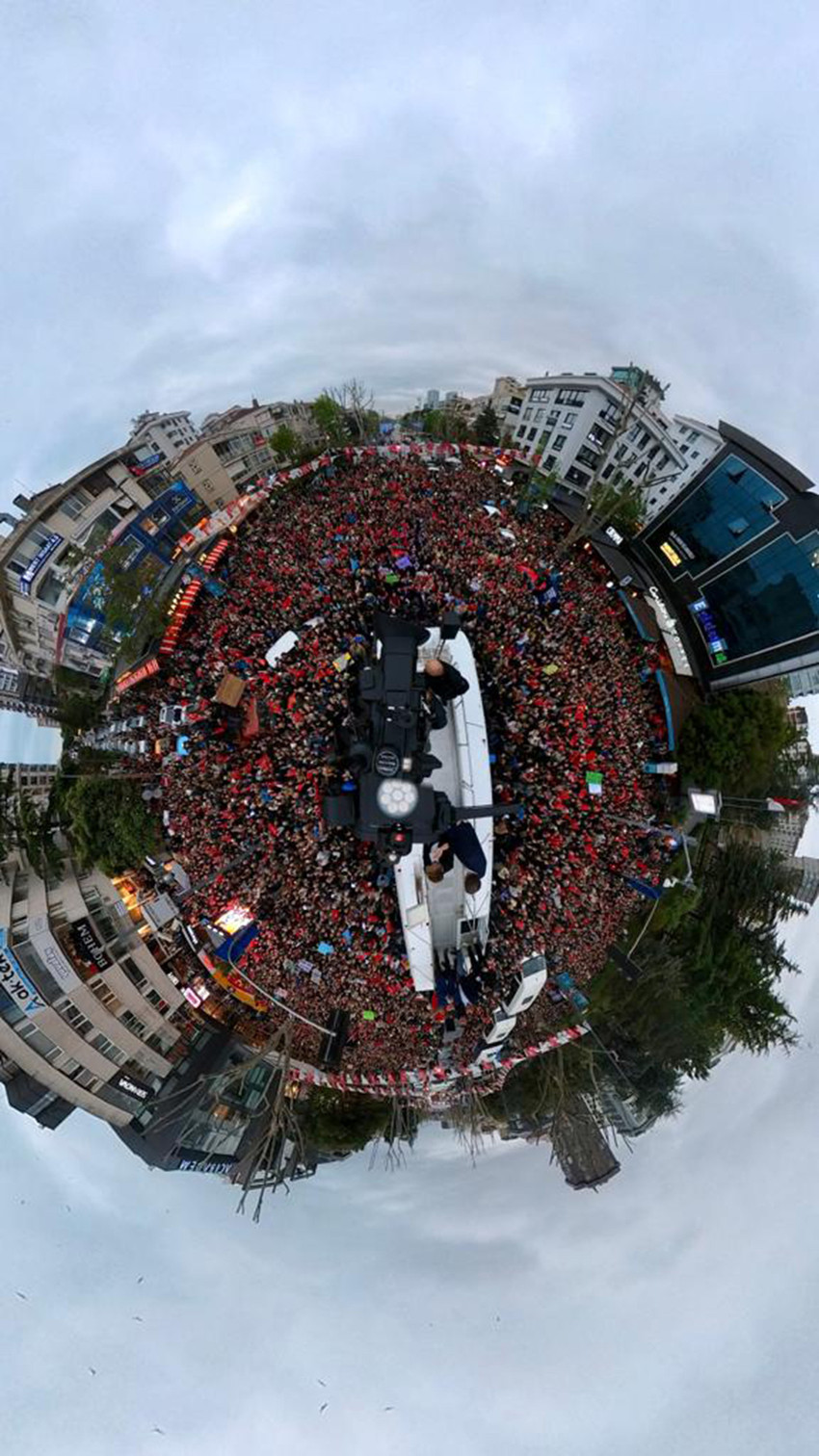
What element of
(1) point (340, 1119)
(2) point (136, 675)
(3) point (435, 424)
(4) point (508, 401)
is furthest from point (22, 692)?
(4) point (508, 401)

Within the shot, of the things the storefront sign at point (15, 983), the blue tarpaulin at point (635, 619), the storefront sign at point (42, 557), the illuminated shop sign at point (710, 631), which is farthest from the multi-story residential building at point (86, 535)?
the illuminated shop sign at point (710, 631)

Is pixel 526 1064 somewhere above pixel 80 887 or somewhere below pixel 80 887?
below

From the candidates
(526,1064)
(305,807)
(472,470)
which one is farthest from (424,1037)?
(472,470)

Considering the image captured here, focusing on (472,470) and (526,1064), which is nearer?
(526,1064)

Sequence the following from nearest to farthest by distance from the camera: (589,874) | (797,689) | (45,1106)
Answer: (589,874)
(45,1106)
(797,689)

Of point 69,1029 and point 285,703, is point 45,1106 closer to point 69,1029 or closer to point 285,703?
point 69,1029

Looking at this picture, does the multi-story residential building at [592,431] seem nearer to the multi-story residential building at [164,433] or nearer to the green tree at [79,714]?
the multi-story residential building at [164,433]

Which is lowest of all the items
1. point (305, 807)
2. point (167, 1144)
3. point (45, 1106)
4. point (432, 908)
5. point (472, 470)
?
point (167, 1144)

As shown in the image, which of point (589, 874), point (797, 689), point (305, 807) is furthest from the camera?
point (797, 689)

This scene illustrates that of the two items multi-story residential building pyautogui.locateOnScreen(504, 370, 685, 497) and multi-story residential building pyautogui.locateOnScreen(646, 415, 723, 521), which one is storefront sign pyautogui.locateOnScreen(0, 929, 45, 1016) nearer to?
multi-story residential building pyautogui.locateOnScreen(504, 370, 685, 497)
